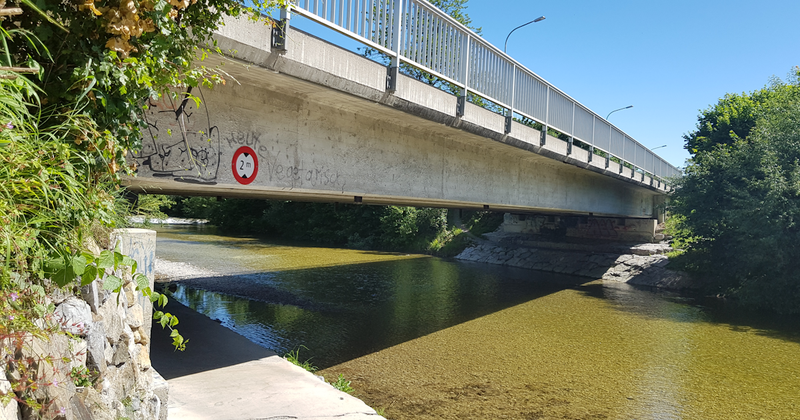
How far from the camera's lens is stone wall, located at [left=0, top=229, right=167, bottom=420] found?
250 centimetres

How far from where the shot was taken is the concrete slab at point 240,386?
5082 mm

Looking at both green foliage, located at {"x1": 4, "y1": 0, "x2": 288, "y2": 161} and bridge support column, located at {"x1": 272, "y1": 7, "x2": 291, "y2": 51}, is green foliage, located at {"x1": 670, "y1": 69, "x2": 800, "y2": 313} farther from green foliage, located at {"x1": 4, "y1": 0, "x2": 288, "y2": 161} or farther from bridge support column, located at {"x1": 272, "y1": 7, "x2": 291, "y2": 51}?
green foliage, located at {"x1": 4, "y1": 0, "x2": 288, "y2": 161}

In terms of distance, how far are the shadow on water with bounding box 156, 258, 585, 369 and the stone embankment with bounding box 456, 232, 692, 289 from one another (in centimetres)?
234

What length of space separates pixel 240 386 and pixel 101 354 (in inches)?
118

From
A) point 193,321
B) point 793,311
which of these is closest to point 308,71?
point 193,321

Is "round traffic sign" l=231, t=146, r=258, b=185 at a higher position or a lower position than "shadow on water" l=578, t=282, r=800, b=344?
higher

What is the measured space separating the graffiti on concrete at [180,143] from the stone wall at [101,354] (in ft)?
4.17

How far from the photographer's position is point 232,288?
49.1 ft

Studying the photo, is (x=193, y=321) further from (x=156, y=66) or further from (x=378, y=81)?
(x=156, y=66)

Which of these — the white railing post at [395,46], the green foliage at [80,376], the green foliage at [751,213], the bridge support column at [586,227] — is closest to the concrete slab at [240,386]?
the green foliage at [80,376]

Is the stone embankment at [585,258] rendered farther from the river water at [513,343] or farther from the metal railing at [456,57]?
the metal railing at [456,57]

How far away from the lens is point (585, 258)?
83.4 ft

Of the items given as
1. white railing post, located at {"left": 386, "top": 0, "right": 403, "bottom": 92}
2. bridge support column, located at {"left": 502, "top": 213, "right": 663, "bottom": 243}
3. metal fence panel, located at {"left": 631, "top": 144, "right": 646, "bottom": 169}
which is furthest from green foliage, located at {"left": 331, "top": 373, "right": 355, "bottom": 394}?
bridge support column, located at {"left": 502, "top": 213, "right": 663, "bottom": 243}

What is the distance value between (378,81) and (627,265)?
20.6m
